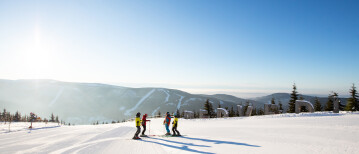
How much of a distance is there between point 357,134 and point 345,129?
1349 mm

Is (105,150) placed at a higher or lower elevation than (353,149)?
lower

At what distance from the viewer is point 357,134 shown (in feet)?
30.4

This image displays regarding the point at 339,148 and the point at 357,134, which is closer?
the point at 339,148

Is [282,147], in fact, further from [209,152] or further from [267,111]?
[267,111]

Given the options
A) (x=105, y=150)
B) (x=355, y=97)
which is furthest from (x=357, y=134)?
(x=355, y=97)

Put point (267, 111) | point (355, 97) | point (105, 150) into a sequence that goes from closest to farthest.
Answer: point (105, 150)
point (267, 111)
point (355, 97)

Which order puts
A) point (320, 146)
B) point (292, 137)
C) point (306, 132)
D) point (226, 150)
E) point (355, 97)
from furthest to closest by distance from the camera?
1. point (355, 97)
2. point (306, 132)
3. point (292, 137)
4. point (226, 150)
5. point (320, 146)

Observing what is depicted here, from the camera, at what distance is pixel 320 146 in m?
7.96

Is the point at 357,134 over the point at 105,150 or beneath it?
over

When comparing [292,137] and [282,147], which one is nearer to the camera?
[282,147]

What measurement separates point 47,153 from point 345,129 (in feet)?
52.0

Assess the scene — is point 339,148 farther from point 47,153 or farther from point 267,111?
point 267,111

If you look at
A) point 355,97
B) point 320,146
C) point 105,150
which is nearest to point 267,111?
point 320,146

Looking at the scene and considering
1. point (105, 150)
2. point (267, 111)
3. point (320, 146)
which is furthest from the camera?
point (267, 111)
